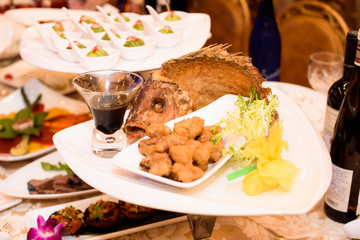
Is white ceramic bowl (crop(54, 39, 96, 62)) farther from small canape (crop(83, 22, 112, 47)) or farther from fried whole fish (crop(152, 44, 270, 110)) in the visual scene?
fried whole fish (crop(152, 44, 270, 110))

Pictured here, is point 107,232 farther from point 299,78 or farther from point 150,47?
point 299,78

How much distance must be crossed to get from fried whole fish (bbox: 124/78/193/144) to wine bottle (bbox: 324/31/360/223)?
1.53 ft

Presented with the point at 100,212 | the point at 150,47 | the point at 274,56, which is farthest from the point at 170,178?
the point at 274,56

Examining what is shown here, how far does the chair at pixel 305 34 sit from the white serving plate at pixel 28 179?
163 cm

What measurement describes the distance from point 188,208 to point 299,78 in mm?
2059

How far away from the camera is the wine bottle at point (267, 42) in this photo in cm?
205

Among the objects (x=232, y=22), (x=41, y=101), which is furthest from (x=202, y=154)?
(x=232, y=22)

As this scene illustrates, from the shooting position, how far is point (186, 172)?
31.4 inches

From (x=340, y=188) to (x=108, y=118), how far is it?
66 cm

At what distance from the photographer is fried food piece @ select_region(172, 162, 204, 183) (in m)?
0.79

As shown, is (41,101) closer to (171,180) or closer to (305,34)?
(171,180)

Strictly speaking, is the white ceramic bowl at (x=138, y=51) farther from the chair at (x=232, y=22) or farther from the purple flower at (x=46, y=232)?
the chair at (x=232, y=22)

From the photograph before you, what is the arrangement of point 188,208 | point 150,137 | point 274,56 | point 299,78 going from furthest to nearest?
point 299,78
point 274,56
point 150,137
point 188,208

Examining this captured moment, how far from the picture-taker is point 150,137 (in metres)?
0.93
